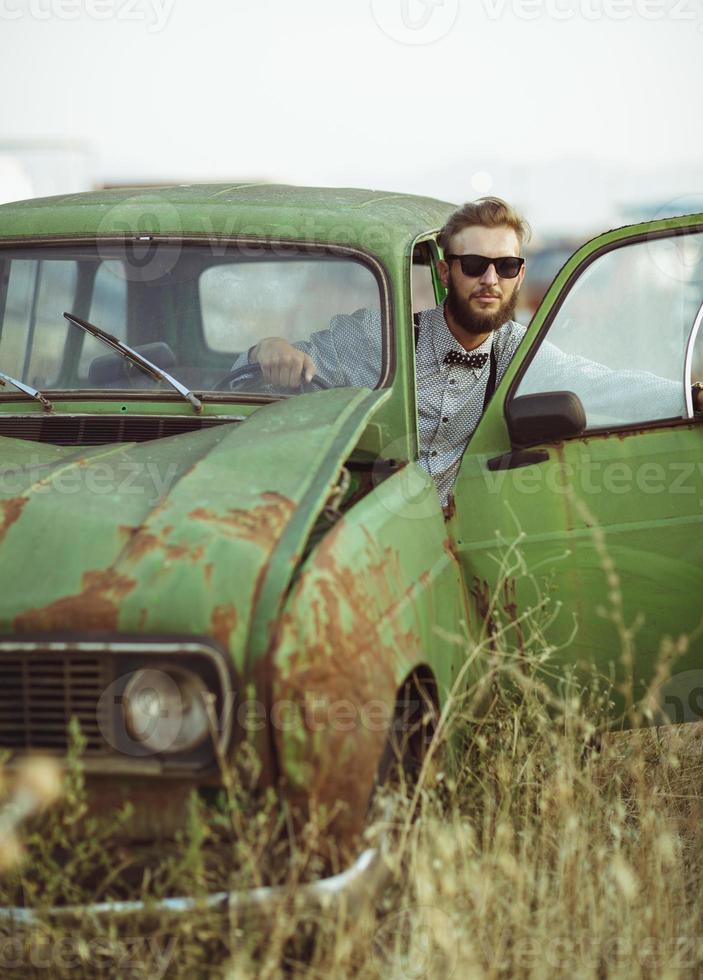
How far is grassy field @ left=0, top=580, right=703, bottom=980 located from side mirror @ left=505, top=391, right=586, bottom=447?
2.76 feet

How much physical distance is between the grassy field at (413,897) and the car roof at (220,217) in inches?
67.8

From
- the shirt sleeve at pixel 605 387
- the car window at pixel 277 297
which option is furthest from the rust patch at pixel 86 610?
the shirt sleeve at pixel 605 387

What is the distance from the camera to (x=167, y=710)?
8.21 feet

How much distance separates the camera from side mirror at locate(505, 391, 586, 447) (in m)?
3.53

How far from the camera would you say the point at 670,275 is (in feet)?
12.4

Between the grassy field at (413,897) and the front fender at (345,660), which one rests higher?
the front fender at (345,660)

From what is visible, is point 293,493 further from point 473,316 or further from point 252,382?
point 473,316

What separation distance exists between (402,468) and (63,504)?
1.04 meters

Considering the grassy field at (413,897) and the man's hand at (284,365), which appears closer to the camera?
the grassy field at (413,897)

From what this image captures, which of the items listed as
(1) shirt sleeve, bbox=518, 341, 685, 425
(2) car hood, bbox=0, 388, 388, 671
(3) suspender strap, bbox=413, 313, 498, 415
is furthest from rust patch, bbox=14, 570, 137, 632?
(3) suspender strap, bbox=413, 313, 498, 415

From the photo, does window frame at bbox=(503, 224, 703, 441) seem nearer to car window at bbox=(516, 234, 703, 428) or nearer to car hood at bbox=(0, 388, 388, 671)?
car window at bbox=(516, 234, 703, 428)

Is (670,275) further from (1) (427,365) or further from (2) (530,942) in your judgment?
(2) (530,942)

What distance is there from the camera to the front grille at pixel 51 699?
2.52 meters

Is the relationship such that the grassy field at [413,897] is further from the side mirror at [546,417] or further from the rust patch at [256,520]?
the side mirror at [546,417]
